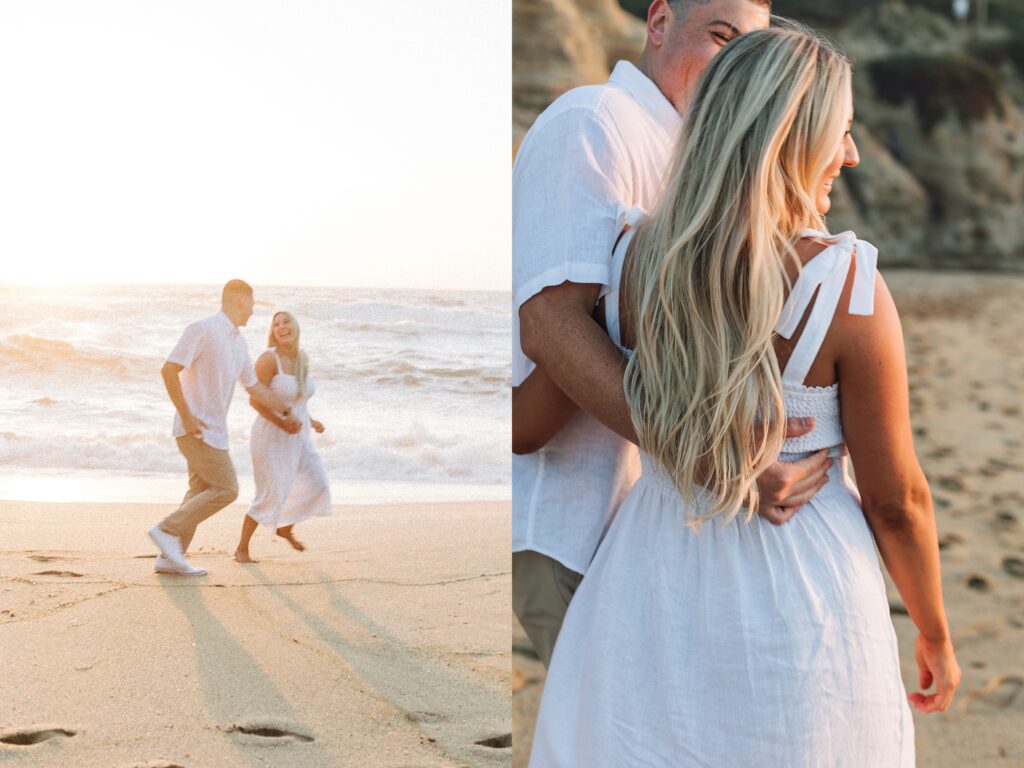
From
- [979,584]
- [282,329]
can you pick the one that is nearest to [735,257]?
[282,329]

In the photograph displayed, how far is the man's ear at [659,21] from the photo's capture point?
1.26 meters

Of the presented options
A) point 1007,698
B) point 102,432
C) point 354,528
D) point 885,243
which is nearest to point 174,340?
point 102,432

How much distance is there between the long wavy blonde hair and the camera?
35.4 inches

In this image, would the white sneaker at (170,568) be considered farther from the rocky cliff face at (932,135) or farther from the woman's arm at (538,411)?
the rocky cliff face at (932,135)

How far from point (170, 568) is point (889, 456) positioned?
254 cm

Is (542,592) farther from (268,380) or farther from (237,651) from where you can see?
(237,651)

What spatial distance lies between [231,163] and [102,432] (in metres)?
0.91

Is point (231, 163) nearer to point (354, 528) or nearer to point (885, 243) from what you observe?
point (354, 528)

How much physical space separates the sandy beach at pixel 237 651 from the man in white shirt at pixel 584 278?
1.84m

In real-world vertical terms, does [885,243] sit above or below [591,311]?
below

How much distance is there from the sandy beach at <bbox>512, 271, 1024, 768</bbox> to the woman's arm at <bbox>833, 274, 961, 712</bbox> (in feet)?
6.99

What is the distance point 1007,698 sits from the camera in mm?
3260

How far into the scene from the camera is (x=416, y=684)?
3.15 metres

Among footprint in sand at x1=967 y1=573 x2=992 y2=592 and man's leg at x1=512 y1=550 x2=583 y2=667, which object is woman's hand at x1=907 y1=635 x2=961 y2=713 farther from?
footprint in sand at x1=967 y1=573 x2=992 y2=592
